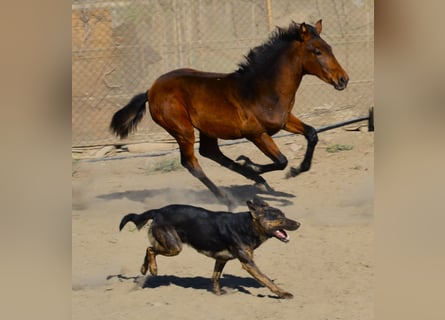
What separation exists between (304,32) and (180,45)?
0.94m

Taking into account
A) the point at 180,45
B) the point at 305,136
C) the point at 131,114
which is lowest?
the point at 305,136

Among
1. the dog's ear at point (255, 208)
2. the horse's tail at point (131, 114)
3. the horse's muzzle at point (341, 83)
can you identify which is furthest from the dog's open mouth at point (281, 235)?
the horse's tail at point (131, 114)

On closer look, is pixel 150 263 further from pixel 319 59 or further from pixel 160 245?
pixel 319 59

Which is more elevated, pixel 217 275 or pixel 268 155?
pixel 268 155

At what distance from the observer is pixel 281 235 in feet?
21.8

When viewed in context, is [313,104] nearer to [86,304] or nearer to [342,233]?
[342,233]

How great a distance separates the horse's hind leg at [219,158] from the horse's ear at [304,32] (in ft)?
3.36

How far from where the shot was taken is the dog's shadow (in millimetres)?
6688

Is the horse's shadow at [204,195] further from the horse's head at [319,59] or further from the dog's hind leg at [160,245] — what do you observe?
the horse's head at [319,59]

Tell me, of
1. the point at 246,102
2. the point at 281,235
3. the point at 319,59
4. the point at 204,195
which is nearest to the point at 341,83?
the point at 319,59

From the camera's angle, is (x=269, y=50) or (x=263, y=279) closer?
(x=263, y=279)

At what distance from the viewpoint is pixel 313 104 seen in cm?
679

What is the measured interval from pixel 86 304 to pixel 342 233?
201cm

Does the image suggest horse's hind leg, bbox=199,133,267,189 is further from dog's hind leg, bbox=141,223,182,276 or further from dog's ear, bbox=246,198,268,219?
dog's hind leg, bbox=141,223,182,276
